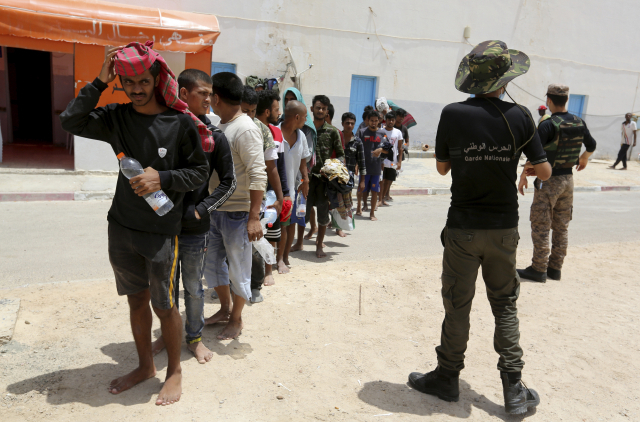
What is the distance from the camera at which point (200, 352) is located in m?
3.58

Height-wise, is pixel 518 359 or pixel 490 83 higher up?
pixel 490 83

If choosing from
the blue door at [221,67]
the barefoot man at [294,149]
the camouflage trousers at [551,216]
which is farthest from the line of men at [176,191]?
the blue door at [221,67]

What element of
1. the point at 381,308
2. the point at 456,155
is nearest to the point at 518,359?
the point at 456,155

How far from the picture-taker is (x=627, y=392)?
3.58 m

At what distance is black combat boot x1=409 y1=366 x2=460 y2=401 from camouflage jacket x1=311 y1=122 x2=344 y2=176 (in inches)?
142

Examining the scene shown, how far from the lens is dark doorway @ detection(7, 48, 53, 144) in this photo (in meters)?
14.9

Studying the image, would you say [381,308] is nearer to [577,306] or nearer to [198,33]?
[577,306]

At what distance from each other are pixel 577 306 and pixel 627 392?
1.70 metres

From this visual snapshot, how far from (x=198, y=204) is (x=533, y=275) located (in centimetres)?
447

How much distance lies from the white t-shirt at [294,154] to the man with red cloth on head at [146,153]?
2.35 metres

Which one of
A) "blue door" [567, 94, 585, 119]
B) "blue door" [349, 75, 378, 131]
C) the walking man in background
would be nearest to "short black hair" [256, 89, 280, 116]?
"blue door" [349, 75, 378, 131]

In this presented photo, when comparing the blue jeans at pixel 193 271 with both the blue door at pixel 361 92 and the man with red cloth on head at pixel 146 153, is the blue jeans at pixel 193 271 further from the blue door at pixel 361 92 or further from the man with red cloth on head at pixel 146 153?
the blue door at pixel 361 92

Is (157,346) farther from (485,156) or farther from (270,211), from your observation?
(485,156)

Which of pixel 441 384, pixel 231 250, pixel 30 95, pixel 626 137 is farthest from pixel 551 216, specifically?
pixel 626 137
